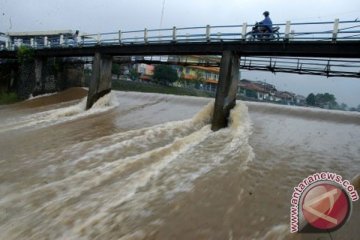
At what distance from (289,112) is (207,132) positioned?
6.15 metres

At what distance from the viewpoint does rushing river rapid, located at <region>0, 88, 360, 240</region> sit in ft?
19.7

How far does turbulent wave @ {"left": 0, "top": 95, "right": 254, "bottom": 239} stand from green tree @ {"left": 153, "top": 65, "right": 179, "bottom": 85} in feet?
142

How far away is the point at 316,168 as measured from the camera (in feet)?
31.3

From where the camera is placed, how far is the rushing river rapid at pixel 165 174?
236 inches

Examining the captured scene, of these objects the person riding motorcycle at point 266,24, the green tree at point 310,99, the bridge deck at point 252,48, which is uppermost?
the person riding motorcycle at point 266,24

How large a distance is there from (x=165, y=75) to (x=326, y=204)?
176 ft

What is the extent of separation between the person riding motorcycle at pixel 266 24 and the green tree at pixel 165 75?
1604 inches

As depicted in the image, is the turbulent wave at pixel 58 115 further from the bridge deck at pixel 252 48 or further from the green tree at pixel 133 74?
the green tree at pixel 133 74

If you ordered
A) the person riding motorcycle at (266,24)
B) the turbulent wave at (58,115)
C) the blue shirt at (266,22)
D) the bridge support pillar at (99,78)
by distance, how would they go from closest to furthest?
1. the person riding motorcycle at (266,24)
2. the blue shirt at (266,22)
3. the turbulent wave at (58,115)
4. the bridge support pillar at (99,78)

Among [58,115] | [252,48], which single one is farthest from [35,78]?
[252,48]

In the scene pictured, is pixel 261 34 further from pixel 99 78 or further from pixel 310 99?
pixel 310 99
